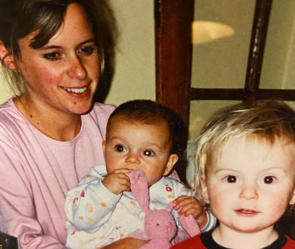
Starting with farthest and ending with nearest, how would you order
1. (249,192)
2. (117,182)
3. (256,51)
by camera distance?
(256,51)
(117,182)
(249,192)

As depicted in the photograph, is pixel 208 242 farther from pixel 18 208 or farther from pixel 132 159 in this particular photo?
pixel 18 208

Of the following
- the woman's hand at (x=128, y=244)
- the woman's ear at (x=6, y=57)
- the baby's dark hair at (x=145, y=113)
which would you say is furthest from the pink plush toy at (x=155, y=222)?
the woman's ear at (x=6, y=57)

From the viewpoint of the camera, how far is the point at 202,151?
0.63m

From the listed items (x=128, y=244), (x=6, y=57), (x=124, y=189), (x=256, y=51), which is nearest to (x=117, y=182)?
(x=124, y=189)

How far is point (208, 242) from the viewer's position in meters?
0.61

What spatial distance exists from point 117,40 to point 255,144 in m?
0.61

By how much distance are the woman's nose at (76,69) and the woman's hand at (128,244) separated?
390mm

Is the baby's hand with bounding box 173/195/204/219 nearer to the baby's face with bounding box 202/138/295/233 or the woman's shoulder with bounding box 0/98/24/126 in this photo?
the baby's face with bounding box 202/138/295/233

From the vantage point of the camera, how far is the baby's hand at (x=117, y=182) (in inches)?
25.2

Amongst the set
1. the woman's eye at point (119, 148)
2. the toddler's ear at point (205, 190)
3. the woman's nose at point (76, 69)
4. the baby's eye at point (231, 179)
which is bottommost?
the toddler's ear at point (205, 190)

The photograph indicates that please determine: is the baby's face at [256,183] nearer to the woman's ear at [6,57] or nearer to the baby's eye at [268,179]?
the baby's eye at [268,179]

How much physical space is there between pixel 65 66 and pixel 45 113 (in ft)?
0.51

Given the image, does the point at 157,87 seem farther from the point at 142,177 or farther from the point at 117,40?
the point at 142,177

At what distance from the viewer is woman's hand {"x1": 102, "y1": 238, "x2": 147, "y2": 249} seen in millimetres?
652
